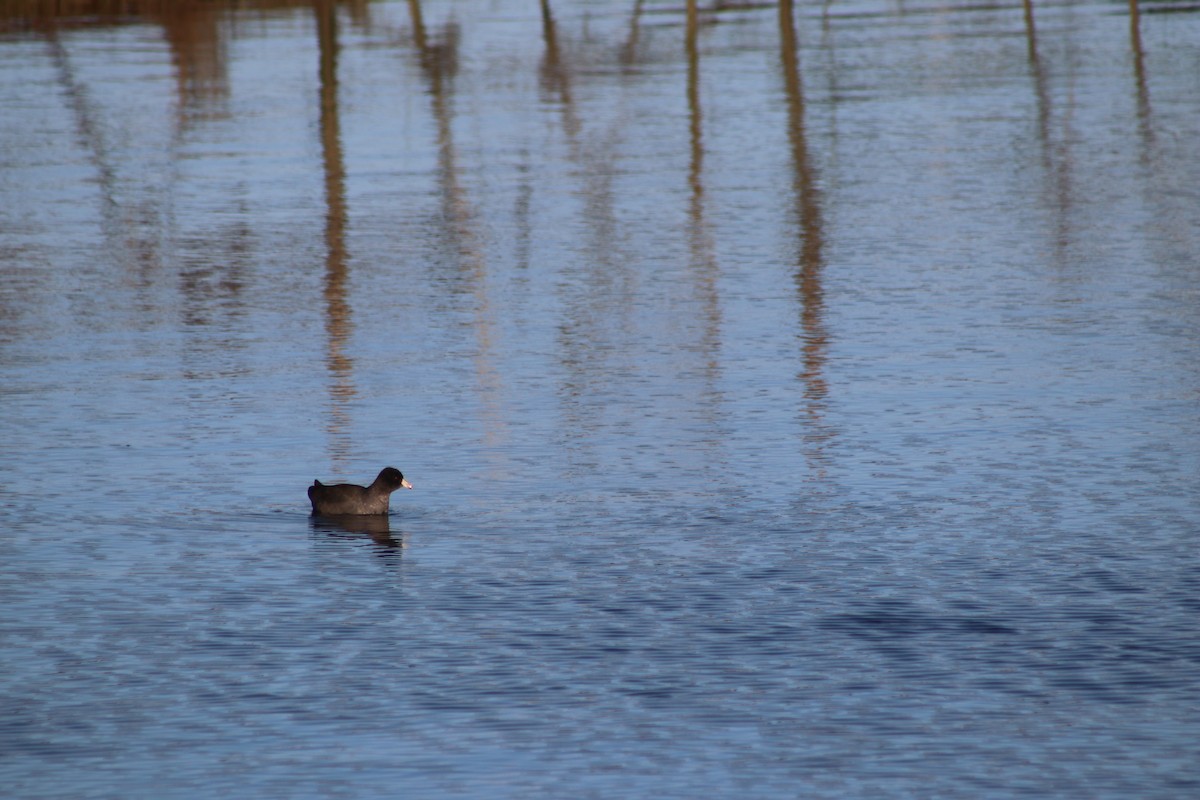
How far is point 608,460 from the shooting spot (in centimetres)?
1277

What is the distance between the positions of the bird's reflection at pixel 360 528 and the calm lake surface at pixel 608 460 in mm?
28

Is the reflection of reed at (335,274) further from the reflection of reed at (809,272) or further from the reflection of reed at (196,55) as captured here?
the reflection of reed at (809,272)

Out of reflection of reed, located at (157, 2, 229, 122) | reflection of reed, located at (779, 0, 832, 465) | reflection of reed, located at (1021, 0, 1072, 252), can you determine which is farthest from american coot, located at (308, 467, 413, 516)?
reflection of reed, located at (157, 2, 229, 122)

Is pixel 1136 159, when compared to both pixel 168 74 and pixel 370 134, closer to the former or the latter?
pixel 370 134

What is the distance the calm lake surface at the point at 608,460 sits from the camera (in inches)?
328

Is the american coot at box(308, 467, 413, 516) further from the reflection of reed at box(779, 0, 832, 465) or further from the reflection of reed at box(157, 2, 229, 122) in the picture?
the reflection of reed at box(157, 2, 229, 122)

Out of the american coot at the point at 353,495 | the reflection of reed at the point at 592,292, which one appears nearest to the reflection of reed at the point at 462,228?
the reflection of reed at the point at 592,292

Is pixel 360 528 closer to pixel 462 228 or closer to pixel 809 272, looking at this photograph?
pixel 809 272

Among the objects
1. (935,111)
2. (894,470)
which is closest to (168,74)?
(935,111)

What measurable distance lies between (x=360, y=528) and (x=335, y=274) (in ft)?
28.7

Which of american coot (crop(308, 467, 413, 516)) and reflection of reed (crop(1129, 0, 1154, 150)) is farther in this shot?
reflection of reed (crop(1129, 0, 1154, 150))

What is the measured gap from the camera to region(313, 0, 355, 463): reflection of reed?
45.8 feet

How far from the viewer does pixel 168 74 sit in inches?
1508

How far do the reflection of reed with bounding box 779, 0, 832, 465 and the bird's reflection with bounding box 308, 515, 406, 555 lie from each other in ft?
9.05
